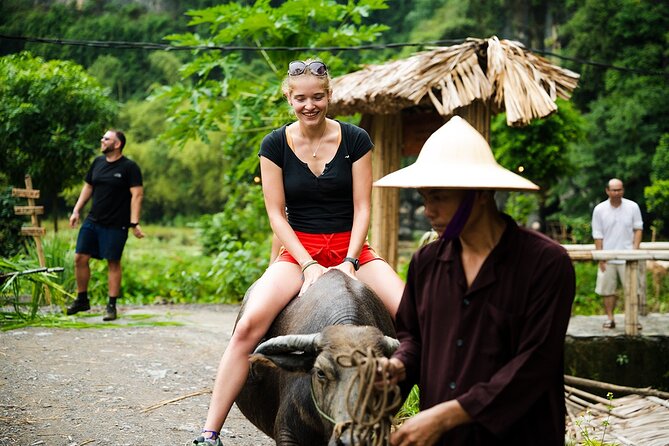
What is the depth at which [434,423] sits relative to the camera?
2543mm

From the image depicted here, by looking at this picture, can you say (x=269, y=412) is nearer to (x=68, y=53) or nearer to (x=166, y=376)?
(x=166, y=376)

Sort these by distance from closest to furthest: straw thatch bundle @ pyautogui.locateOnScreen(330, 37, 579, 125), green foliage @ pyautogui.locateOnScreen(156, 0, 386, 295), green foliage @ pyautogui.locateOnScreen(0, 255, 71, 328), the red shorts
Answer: the red shorts → straw thatch bundle @ pyautogui.locateOnScreen(330, 37, 579, 125) → green foliage @ pyautogui.locateOnScreen(0, 255, 71, 328) → green foliage @ pyautogui.locateOnScreen(156, 0, 386, 295)

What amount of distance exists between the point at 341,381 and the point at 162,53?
36.1 metres

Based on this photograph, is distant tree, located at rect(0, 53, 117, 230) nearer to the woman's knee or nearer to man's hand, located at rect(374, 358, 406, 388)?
the woman's knee

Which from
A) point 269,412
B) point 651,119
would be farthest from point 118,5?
point 269,412

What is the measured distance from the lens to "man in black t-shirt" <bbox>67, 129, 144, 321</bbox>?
366 inches

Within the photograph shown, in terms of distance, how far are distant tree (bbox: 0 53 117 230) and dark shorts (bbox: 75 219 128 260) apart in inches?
306

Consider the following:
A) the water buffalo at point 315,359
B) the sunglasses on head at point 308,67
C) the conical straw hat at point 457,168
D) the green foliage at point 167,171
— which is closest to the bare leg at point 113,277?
the water buffalo at point 315,359

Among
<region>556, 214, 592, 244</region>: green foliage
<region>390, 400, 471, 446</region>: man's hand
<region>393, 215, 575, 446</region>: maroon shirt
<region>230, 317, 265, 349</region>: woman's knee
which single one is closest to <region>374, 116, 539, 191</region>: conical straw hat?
<region>393, 215, 575, 446</region>: maroon shirt

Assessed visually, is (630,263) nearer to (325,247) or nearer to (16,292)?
(325,247)

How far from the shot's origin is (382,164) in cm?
1001

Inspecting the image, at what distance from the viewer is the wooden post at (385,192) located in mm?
9945

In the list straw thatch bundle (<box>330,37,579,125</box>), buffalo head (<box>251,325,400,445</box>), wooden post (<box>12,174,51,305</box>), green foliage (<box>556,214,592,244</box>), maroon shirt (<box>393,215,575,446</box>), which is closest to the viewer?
maroon shirt (<box>393,215,575,446</box>)

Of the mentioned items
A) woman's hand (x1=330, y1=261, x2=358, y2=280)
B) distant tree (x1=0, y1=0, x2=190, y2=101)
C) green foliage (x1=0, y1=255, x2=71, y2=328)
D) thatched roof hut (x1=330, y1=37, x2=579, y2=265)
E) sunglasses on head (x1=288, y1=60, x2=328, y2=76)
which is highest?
distant tree (x1=0, y1=0, x2=190, y2=101)
